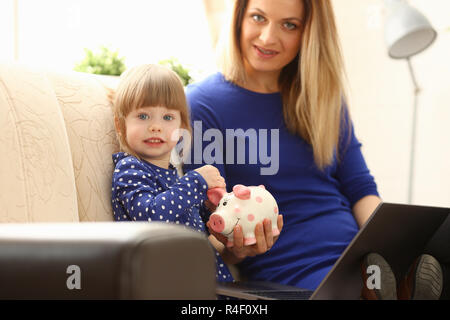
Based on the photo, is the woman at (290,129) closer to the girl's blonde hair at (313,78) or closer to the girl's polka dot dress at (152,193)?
the girl's blonde hair at (313,78)

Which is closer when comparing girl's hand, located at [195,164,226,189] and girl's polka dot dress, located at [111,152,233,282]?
girl's polka dot dress, located at [111,152,233,282]

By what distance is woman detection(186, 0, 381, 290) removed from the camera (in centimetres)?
140

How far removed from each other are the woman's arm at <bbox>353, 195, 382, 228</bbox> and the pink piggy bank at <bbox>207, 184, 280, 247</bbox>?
50cm

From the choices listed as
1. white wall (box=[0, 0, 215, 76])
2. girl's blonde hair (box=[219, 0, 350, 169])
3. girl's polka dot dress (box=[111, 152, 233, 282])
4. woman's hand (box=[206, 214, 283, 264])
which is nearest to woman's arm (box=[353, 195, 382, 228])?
girl's blonde hair (box=[219, 0, 350, 169])

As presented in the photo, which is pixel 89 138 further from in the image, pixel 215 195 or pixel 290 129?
pixel 290 129

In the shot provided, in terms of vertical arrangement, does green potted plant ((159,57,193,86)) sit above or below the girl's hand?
above

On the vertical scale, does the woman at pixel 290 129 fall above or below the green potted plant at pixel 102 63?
below

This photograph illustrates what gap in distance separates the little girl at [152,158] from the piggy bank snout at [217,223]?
5 centimetres

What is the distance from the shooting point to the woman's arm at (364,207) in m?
1.56

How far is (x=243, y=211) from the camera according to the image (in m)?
1.12

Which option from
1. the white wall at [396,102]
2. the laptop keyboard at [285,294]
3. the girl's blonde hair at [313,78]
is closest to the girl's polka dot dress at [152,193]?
the laptop keyboard at [285,294]

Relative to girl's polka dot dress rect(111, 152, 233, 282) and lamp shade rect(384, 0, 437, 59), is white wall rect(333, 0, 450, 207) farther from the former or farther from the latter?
girl's polka dot dress rect(111, 152, 233, 282)

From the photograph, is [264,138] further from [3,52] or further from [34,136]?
[3,52]

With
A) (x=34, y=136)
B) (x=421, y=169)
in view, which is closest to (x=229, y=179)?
(x=34, y=136)
